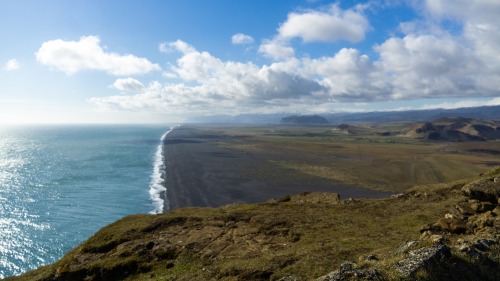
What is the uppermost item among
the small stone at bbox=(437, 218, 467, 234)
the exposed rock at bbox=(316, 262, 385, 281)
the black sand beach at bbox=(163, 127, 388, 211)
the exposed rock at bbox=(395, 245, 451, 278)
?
the exposed rock at bbox=(395, 245, 451, 278)

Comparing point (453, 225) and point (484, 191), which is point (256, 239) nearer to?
point (453, 225)

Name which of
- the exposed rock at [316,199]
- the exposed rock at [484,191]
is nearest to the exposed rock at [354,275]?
the exposed rock at [484,191]

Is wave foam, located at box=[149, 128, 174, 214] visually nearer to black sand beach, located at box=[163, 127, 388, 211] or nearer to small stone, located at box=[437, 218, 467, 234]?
black sand beach, located at box=[163, 127, 388, 211]

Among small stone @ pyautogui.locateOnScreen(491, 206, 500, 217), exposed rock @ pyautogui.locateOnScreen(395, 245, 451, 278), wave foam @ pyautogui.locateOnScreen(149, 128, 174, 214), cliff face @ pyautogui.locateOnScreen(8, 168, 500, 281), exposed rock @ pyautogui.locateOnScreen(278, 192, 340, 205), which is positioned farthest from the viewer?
wave foam @ pyautogui.locateOnScreen(149, 128, 174, 214)

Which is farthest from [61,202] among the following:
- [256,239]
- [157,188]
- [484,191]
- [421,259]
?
[421,259]

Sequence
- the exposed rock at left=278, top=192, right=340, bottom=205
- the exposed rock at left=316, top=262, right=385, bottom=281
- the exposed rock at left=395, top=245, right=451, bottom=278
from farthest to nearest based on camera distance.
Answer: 1. the exposed rock at left=278, top=192, right=340, bottom=205
2. the exposed rock at left=395, top=245, right=451, bottom=278
3. the exposed rock at left=316, top=262, right=385, bottom=281

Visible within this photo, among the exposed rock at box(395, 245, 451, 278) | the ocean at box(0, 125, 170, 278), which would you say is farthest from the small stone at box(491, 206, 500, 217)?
the ocean at box(0, 125, 170, 278)

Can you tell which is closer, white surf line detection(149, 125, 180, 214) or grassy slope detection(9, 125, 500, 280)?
grassy slope detection(9, 125, 500, 280)
